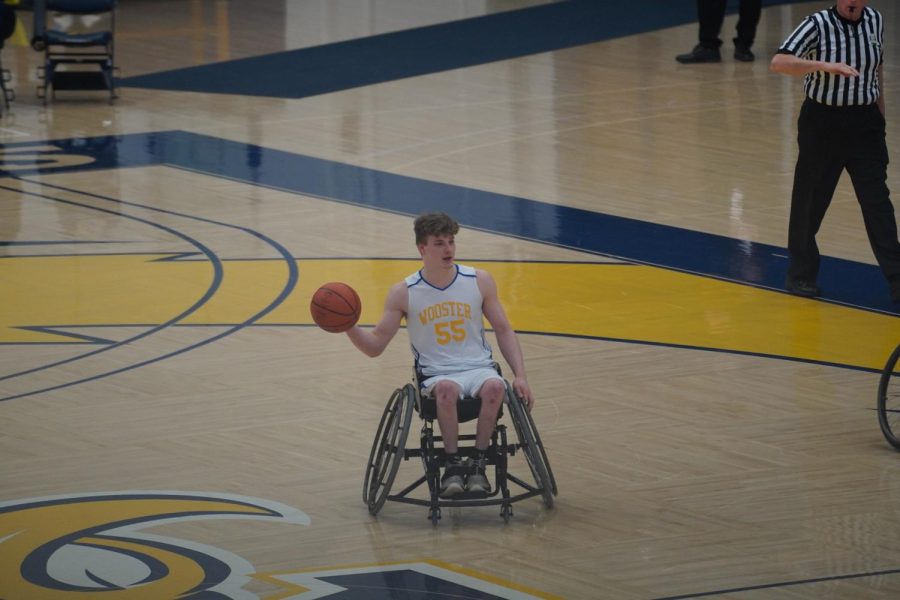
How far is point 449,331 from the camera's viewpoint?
7.02 meters

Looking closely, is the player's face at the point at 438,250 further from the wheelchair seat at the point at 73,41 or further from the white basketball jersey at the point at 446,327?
the wheelchair seat at the point at 73,41

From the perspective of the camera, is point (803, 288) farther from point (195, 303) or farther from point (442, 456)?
point (442, 456)

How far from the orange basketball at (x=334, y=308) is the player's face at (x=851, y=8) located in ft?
15.2

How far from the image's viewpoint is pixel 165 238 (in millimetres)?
12305

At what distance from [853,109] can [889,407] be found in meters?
2.52

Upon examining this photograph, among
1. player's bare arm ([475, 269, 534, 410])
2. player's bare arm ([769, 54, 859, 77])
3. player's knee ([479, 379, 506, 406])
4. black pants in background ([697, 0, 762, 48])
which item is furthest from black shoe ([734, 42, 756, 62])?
player's knee ([479, 379, 506, 406])

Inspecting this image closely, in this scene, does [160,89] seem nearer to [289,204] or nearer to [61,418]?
[289,204]

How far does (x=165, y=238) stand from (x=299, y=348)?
121 inches

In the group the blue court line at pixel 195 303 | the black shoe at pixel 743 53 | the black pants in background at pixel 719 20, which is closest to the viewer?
the blue court line at pixel 195 303

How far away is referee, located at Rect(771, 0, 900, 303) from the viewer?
9.99m

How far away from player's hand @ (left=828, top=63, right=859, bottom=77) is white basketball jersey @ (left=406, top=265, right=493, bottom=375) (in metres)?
3.36

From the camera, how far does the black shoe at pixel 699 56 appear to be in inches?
780

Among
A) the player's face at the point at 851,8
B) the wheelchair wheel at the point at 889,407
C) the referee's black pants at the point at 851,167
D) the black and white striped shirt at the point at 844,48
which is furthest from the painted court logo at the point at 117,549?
the player's face at the point at 851,8

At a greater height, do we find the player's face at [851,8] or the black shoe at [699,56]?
the player's face at [851,8]
